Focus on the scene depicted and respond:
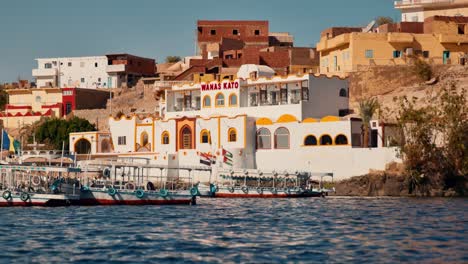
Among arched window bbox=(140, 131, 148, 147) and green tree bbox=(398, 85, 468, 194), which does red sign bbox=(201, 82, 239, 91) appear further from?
green tree bbox=(398, 85, 468, 194)

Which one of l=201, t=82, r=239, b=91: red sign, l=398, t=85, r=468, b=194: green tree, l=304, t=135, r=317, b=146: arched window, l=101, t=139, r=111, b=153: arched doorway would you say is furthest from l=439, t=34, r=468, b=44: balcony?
l=101, t=139, r=111, b=153: arched doorway

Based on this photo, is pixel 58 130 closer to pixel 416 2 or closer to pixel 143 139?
pixel 143 139

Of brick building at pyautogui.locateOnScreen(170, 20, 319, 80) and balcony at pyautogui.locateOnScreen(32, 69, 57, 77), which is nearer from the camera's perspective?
brick building at pyautogui.locateOnScreen(170, 20, 319, 80)

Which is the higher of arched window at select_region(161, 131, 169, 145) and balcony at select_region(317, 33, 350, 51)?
balcony at select_region(317, 33, 350, 51)

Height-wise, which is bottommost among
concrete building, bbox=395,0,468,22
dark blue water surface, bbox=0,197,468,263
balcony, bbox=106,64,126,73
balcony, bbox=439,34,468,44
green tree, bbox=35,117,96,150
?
dark blue water surface, bbox=0,197,468,263

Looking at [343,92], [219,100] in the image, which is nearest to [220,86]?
[219,100]

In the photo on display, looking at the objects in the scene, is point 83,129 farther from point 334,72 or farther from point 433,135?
point 433,135

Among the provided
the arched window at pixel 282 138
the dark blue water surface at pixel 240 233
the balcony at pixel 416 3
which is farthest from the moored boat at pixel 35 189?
the balcony at pixel 416 3

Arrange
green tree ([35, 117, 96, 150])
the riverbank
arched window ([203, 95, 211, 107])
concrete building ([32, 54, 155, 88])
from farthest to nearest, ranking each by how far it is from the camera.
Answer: concrete building ([32, 54, 155, 88]) < green tree ([35, 117, 96, 150]) < arched window ([203, 95, 211, 107]) < the riverbank

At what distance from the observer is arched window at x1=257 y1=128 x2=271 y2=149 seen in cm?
8288

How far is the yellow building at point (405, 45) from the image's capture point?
93.9 meters

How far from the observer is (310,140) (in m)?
79.6

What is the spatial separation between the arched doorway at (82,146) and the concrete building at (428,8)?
38701 mm

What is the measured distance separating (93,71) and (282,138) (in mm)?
50813
